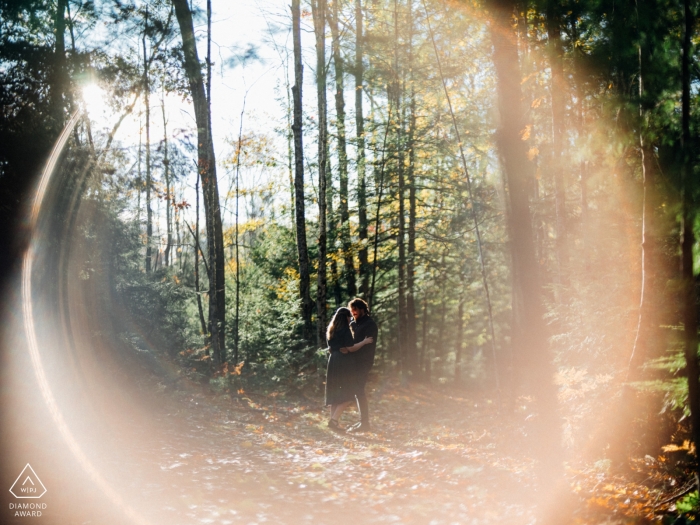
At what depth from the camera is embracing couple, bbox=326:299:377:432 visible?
8344mm

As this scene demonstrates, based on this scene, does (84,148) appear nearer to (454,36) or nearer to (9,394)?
(9,394)

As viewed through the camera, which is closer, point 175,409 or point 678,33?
point 678,33

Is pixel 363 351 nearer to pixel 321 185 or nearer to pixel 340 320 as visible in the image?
pixel 340 320

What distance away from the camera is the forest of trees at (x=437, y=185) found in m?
4.75

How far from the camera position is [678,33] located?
4.39 m

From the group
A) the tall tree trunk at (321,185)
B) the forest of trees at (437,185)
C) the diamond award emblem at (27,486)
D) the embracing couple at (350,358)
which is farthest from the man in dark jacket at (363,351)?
the diamond award emblem at (27,486)

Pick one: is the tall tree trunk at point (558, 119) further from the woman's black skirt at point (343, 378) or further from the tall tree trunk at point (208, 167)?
the tall tree trunk at point (208, 167)

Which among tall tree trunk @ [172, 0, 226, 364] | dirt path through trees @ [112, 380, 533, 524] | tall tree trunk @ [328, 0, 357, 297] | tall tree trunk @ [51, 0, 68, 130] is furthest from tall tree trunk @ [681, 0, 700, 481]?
tall tree trunk @ [172, 0, 226, 364]

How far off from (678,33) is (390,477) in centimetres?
513

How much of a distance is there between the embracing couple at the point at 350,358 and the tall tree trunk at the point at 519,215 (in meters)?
2.40

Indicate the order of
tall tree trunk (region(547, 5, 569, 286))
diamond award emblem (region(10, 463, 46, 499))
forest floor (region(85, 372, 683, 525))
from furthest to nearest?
1. tall tree trunk (region(547, 5, 569, 286))
2. diamond award emblem (region(10, 463, 46, 499))
3. forest floor (region(85, 372, 683, 525))

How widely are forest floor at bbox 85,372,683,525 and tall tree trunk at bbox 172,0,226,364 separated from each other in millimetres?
4566

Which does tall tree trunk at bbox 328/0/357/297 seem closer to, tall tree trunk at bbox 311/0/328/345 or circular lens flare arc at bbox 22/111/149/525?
tall tree trunk at bbox 311/0/328/345

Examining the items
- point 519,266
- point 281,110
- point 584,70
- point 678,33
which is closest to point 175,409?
point 519,266
